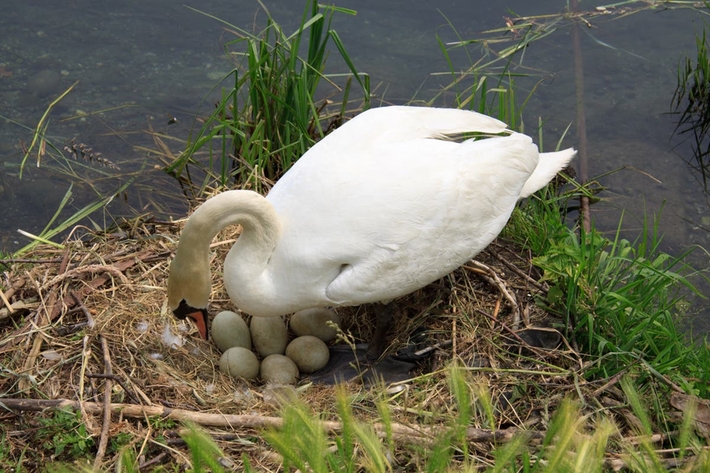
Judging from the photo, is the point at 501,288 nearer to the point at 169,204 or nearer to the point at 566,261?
the point at 566,261

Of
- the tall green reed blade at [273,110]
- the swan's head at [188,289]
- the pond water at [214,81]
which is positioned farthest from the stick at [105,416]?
the pond water at [214,81]

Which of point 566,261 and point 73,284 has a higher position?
point 566,261

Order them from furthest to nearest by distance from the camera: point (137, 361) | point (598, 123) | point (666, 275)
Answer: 1. point (598, 123)
2. point (666, 275)
3. point (137, 361)

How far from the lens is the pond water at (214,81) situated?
265 inches

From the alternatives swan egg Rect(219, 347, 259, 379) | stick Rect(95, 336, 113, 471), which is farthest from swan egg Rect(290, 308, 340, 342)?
stick Rect(95, 336, 113, 471)

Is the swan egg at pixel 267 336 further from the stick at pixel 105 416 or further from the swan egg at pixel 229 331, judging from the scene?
the stick at pixel 105 416

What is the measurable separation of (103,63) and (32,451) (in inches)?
213

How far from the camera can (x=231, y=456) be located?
386cm

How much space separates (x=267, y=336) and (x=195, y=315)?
1.85 ft

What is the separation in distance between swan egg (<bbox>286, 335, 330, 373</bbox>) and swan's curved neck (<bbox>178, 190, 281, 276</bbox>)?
0.69m

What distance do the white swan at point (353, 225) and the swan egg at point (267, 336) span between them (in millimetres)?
397

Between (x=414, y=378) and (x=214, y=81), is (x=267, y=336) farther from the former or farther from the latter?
(x=214, y=81)

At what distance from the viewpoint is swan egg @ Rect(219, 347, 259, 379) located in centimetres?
459

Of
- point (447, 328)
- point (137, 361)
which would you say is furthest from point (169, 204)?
point (447, 328)
